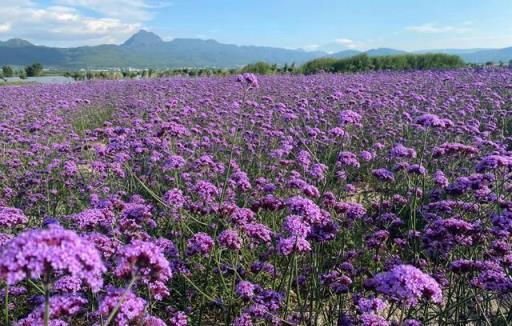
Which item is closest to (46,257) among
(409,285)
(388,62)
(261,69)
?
(409,285)

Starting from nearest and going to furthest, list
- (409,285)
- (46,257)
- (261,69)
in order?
(46,257) < (409,285) < (261,69)

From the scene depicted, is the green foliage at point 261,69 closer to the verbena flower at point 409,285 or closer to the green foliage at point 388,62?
the green foliage at point 388,62

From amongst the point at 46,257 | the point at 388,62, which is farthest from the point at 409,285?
the point at 388,62

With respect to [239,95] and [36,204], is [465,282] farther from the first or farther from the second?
[239,95]

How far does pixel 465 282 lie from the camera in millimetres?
3701

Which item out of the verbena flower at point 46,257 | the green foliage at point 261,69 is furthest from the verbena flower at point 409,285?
the green foliage at point 261,69

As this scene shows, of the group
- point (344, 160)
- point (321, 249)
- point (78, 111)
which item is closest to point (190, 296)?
point (321, 249)

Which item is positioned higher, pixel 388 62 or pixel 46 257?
pixel 388 62

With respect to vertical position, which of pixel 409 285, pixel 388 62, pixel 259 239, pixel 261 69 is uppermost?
pixel 388 62

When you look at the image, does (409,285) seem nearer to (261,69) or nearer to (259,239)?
(259,239)

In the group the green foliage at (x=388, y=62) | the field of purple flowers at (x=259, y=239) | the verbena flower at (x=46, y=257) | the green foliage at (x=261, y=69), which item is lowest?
the field of purple flowers at (x=259, y=239)

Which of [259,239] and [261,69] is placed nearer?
[259,239]

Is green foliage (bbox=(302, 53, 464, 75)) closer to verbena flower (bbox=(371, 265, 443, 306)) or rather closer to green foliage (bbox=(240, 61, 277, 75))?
green foliage (bbox=(240, 61, 277, 75))

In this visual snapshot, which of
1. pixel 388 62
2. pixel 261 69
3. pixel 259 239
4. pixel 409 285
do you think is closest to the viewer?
pixel 409 285
